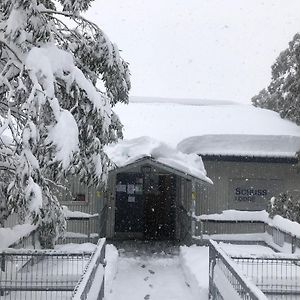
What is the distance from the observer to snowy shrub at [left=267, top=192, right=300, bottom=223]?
17.5 meters

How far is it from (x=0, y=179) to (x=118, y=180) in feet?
34.1

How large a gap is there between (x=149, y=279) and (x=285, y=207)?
6854mm

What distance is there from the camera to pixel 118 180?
20359 mm

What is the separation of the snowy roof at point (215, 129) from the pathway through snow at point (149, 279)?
205 inches

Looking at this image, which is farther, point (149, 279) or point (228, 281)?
point (149, 279)

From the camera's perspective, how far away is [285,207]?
1745 cm

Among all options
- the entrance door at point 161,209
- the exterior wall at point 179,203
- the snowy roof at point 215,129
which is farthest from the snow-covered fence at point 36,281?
the entrance door at point 161,209

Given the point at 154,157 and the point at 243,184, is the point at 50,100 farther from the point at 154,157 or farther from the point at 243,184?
the point at 243,184

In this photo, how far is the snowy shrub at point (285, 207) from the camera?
17.5 metres

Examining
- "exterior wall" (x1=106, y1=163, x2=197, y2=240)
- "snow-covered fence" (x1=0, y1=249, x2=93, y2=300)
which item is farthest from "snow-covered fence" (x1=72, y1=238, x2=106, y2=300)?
"exterior wall" (x1=106, y1=163, x2=197, y2=240)

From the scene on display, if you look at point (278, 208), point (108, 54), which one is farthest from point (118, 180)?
point (108, 54)

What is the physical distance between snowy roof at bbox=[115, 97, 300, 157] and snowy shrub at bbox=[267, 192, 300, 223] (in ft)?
5.64

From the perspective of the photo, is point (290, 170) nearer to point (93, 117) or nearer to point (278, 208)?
point (278, 208)

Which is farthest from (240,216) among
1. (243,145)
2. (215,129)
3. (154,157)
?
(215,129)
